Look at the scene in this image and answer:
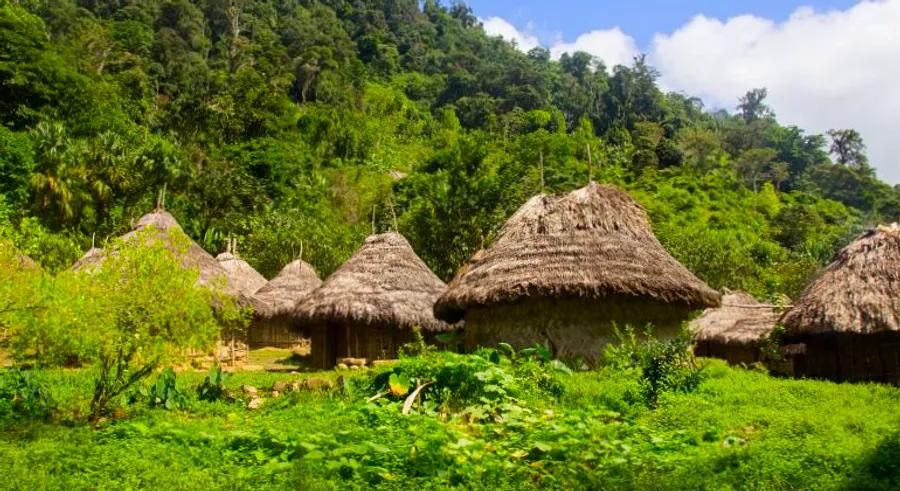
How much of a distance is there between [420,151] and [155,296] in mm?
48748

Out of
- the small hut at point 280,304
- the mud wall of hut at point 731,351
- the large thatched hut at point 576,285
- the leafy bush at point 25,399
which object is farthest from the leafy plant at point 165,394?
the mud wall of hut at point 731,351

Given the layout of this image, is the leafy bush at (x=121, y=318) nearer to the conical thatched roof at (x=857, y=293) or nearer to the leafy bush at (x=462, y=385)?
the leafy bush at (x=462, y=385)

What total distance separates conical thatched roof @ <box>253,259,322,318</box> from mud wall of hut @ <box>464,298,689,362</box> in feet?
37.3

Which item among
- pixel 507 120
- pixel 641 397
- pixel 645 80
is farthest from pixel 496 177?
pixel 645 80

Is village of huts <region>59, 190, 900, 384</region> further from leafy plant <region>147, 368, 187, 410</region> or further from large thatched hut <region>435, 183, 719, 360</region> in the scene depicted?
leafy plant <region>147, 368, 187, 410</region>

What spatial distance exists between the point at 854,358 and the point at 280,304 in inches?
618

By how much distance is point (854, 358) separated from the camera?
44.8 ft

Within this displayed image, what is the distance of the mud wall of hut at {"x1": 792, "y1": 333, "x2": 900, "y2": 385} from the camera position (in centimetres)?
1330

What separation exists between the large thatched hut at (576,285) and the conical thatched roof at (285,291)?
35.4ft

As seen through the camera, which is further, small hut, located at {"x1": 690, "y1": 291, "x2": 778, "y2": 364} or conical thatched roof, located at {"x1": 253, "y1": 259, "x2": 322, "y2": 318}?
conical thatched roof, located at {"x1": 253, "y1": 259, "x2": 322, "y2": 318}

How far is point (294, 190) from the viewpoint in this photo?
39.7m

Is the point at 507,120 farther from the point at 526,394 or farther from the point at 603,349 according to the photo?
the point at 526,394

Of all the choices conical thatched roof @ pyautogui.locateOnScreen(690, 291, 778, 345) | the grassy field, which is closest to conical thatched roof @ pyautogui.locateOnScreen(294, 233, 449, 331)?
conical thatched roof @ pyautogui.locateOnScreen(690, 291, 778, 345)

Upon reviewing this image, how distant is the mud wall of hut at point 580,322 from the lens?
1251cm
